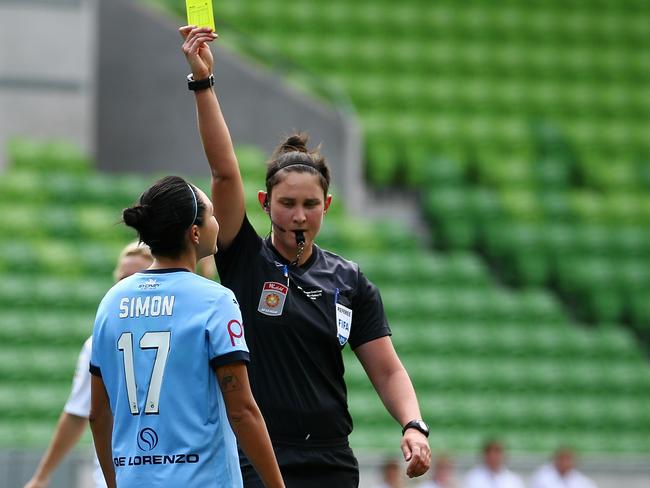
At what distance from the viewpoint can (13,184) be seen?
40.0ft

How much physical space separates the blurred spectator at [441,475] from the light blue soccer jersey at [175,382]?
24.0 feet

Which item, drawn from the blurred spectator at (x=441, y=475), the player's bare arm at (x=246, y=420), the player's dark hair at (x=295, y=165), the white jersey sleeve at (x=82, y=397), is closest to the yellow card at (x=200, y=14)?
the player's dark hair at (x=295, y=165)

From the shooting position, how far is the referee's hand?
3.71 meters

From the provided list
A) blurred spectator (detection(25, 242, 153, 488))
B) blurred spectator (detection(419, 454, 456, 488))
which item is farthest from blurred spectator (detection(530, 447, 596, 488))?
blurred spectator (detection(25, 242, 153, 488))

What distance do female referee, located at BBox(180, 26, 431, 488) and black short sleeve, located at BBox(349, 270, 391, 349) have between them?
4cm

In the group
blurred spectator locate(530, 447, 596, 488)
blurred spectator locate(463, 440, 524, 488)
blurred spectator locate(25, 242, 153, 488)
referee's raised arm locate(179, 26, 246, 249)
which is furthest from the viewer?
blurred spectator locate(530, 447, 596, 488)

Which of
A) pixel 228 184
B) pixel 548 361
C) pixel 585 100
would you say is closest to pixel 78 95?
pixel 548 361

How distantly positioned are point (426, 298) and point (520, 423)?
150 centimetres

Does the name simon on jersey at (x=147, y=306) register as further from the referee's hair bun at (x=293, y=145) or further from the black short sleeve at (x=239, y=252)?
the referee's hair bun at (x=293, y=145)

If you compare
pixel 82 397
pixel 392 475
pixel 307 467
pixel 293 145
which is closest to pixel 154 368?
pixel 307 467

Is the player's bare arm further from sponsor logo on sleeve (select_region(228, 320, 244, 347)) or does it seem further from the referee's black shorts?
the referee's black shorts

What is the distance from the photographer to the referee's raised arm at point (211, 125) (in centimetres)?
369

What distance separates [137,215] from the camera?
11.0 ft

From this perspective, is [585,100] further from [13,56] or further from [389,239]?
[13,56]
